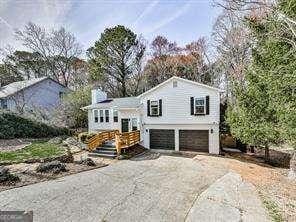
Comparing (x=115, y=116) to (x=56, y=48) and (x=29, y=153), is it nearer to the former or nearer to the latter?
(x=29, y=153)

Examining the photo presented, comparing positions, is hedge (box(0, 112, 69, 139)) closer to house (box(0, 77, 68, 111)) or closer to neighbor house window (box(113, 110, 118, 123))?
house (box(0, 77, 68, 111))

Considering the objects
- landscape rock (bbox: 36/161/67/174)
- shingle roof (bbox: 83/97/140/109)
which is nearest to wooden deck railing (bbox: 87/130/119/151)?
shingle roof (bbox: 83/97/140/109)

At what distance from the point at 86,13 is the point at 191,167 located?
10073 millimetres

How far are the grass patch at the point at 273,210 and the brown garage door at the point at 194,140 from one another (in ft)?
34.4

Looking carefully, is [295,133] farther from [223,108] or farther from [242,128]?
[223,108]

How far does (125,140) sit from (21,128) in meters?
12.8

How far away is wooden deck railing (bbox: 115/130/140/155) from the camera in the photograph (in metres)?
19.8

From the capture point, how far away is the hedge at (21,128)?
26.2m

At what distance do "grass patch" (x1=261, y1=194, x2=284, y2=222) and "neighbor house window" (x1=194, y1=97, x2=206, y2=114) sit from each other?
10.8 m

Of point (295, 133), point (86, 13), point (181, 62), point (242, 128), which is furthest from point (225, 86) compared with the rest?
point (86, 13)

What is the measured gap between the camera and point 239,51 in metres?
26.3

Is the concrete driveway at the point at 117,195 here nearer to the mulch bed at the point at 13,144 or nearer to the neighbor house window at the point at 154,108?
the neighbor house window at the point at 154,108

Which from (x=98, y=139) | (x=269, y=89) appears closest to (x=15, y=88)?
(x=98, y=139)

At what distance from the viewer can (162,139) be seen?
23062 millimetres
